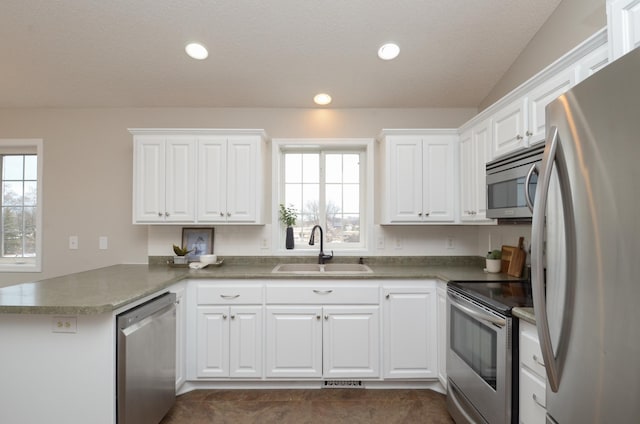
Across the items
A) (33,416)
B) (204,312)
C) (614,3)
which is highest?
(614,3)

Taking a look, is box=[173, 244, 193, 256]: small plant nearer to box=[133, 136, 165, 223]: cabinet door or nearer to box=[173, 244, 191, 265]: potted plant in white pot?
box=[173, 244, 191, 265]: potted plant in white pot

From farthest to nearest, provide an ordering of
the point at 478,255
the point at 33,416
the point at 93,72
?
the point at 478,255, the point at 93,72, the point at 33,416

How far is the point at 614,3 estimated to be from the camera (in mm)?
1255

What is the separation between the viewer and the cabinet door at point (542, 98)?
164 centimetres

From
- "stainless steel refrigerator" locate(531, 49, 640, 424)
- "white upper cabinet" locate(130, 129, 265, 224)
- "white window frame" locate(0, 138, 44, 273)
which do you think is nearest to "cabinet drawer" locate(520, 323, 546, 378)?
"stainless steel refrigerator" locate(531, 49, 640, 424)

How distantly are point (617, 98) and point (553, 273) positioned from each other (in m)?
0.54

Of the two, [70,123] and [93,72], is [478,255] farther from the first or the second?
[70,123]

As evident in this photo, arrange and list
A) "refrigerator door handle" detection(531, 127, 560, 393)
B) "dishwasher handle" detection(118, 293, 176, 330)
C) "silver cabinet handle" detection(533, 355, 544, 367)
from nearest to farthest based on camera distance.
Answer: "refrigerator door handle" detection(531, 127, 560, 393)
"silver cabinet handle" detection(533, 355, 544, 367)
"dishwasher handle" detection(118, 293, 176, 330)

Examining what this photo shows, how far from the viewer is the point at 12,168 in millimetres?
3205

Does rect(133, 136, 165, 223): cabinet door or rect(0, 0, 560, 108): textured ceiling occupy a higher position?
rect(0, 0, 560, 108): textured ceiling

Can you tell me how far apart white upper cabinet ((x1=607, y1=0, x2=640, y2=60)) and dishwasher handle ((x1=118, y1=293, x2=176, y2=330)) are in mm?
2504

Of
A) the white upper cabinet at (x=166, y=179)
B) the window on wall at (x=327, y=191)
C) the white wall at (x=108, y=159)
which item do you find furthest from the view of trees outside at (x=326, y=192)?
the white upper cabinet at (x=166, y=179)

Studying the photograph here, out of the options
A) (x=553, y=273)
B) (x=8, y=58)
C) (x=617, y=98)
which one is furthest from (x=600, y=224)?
(x=8, y=58)

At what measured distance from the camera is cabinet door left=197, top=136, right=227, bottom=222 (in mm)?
2797
